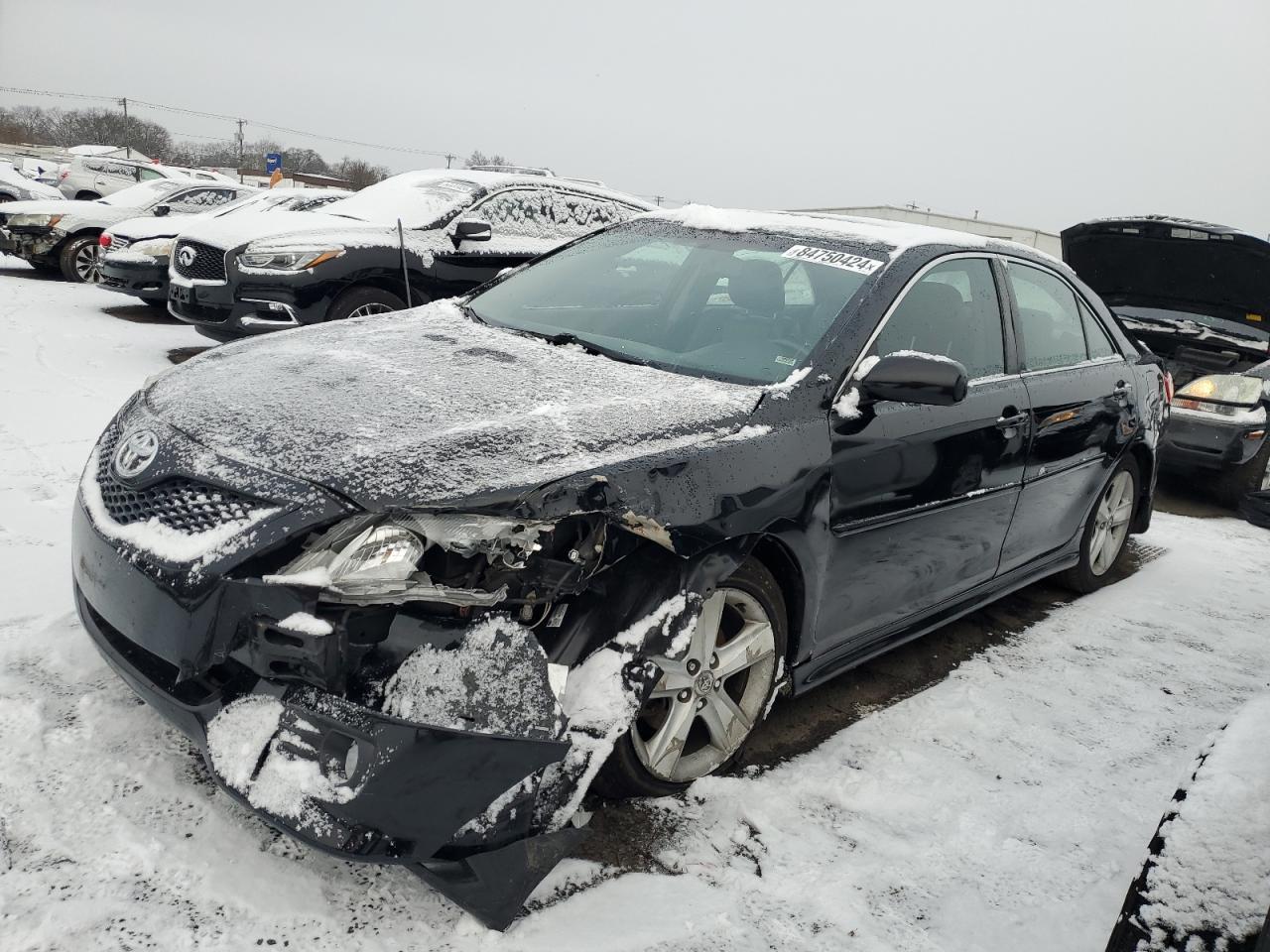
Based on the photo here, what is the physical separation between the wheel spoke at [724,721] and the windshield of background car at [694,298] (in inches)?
36.0

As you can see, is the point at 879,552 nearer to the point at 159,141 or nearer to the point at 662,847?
the point at 662,847

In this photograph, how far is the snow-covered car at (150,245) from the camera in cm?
893

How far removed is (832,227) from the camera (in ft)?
11.7

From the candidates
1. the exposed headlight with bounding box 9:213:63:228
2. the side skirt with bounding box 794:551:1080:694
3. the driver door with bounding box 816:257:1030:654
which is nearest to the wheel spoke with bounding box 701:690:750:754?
the side skirt with bounding box 794:551:1080:694

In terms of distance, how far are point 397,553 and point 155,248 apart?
27.3 feet

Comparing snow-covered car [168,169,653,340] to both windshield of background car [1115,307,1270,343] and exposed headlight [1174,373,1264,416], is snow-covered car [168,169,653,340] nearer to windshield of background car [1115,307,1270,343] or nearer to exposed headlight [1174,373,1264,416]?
windshield of background car [1115,307,1270,343]

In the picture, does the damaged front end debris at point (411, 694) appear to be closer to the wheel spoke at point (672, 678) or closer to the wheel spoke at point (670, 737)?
the wheel spoke at point (672, 678)

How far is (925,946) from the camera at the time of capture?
7.25ft

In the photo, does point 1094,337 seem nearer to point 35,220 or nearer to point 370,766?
point 370,766

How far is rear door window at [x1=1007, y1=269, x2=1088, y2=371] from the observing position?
378cm

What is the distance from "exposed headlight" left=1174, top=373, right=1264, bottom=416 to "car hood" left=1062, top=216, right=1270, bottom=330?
47 cm

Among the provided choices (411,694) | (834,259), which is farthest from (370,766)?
(834,259)

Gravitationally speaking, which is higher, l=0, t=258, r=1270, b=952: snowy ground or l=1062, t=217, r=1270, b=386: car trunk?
l=1062, t=217, r=1270, b=386: car trunk

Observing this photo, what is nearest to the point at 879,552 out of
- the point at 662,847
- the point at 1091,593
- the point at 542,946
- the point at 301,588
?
the point at 662,847
